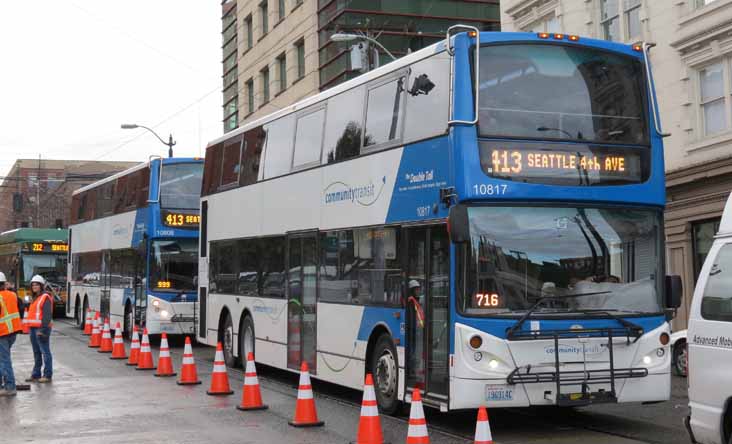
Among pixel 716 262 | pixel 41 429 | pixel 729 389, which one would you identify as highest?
pixel 716 262

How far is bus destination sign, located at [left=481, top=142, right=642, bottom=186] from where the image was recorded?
1087 centimetres

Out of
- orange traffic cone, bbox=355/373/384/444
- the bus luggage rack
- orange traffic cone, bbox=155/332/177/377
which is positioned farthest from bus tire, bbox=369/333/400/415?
orange traffic cone, bbox=155/332/177/377

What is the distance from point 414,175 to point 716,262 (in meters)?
4.53

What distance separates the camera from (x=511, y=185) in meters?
10.8

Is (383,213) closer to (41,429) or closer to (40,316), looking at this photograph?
(41,429)

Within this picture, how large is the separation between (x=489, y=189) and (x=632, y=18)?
50.9ft

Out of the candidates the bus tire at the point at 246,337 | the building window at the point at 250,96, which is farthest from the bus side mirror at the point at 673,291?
the building window at the point at 250,96

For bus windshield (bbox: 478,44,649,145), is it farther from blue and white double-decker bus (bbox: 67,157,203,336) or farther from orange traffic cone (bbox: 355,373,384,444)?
blue and white double-decker bus (bbox: 67,157,203,336)

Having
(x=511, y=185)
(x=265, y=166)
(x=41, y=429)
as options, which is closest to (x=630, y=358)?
(x=511, y=185)

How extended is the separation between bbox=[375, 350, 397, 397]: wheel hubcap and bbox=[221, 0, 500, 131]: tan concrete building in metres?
20.5

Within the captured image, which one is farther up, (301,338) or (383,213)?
(383,213)

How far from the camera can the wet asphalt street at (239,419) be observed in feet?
35.7

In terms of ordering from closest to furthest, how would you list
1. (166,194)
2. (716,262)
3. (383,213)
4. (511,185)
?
1. (716,262)
2. (511,185)
3. (383,213)
4. (166,194)

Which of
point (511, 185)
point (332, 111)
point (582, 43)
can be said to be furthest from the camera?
point (332, 111)
